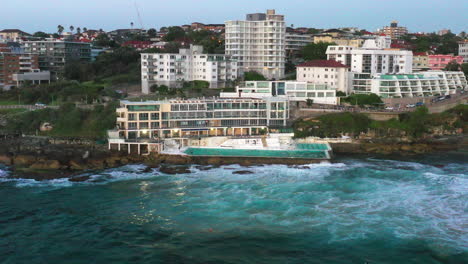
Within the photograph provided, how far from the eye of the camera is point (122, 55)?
80.6m

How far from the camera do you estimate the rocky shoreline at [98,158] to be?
40.3 meters

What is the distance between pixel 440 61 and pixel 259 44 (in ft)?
99.2

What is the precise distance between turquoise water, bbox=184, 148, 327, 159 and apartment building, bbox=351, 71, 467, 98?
867 inches

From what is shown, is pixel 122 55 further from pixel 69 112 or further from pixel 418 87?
pixel 418 87

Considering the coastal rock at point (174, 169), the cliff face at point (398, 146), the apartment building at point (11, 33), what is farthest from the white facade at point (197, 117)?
the apartment building at point (11, 33)

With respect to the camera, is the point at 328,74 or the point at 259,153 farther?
the point at 328,74

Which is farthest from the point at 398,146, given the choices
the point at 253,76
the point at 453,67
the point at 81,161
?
the point at 453,67

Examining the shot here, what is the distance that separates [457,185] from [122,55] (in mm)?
58385

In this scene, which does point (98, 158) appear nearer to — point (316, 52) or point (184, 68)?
point (184, 68)

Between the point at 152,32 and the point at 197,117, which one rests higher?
the point at 152,32

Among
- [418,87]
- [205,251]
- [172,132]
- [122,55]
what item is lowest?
[205,251]

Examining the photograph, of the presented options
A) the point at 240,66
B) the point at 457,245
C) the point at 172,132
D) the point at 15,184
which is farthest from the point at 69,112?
the point at 457,245

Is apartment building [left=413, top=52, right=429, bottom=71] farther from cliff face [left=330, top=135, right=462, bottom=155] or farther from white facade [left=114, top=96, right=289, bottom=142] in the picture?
white facade [left=114, top=96, right=289, bottom=142]

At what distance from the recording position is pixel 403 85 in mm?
62875
